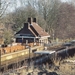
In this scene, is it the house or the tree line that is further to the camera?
the tree line

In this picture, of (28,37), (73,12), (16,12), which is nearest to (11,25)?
(16,12)

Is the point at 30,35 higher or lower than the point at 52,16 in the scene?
lower

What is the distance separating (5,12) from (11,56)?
1004cm

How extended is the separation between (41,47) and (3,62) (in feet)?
33.4

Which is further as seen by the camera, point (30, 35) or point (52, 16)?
point (52, 16)

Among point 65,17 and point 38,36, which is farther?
point 65,17

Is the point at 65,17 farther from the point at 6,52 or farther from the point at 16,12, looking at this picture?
the point at 6,52

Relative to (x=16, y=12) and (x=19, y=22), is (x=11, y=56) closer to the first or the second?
(x=19, y=22)

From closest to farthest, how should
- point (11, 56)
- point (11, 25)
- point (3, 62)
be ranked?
1. point (3, 62)
2. point (11, 56)
3. point (11, 25)

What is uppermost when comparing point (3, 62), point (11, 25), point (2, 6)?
point (2, 6)

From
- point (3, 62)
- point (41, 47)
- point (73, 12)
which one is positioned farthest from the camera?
point (73, 12)

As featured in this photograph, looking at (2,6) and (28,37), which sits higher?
(2,6)

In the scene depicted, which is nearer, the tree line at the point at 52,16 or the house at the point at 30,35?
the house at the point at 30,35

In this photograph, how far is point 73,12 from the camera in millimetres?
49844
